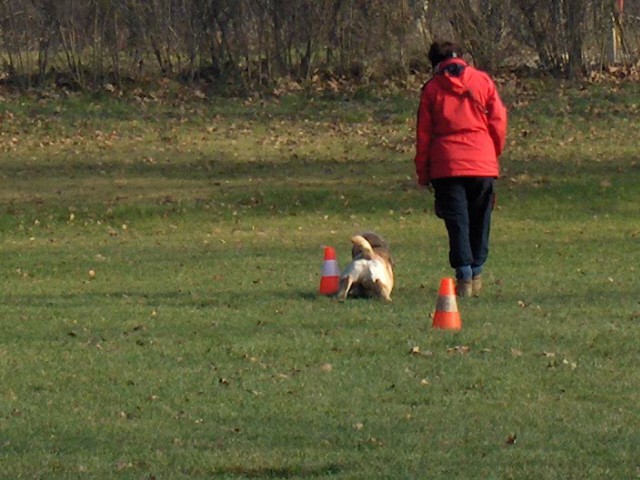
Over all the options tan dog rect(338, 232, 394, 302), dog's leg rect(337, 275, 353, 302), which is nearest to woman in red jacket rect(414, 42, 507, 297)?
tan dog rect(338, 232, 394, 302)

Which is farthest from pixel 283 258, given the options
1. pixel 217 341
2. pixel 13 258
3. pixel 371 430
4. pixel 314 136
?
pixel 314 136

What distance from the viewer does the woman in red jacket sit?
11625 millimetres

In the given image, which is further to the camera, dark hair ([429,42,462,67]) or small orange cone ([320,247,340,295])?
small orange cone ([320,247,340,295])

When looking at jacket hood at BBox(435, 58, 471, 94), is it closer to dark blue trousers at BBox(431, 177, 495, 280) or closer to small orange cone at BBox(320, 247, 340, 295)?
dark blue trousers at BBox(431, 177, 495, 280)

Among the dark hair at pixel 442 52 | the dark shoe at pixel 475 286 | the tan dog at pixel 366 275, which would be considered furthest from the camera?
the dark shoe at pixel 475 286

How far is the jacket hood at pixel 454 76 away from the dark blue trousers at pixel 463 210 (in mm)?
735

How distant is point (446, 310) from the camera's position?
1003cm

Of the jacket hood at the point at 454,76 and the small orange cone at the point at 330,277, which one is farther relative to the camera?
the small orange cone at the point at 330,277

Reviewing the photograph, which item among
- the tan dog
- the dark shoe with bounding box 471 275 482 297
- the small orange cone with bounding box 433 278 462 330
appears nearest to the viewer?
the small orange cone with bounding box 433 278 462 330

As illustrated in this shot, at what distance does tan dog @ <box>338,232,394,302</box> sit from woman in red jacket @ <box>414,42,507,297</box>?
0.63 meters

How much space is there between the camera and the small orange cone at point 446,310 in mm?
10008

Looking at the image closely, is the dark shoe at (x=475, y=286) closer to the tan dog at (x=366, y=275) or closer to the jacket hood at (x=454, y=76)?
the tan dog at (x=366, y=275)

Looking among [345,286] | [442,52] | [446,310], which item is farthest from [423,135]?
[446,310]

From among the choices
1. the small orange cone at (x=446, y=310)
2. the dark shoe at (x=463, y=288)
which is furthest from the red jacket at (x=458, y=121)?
the small orange cone at (x=446, y=310)
